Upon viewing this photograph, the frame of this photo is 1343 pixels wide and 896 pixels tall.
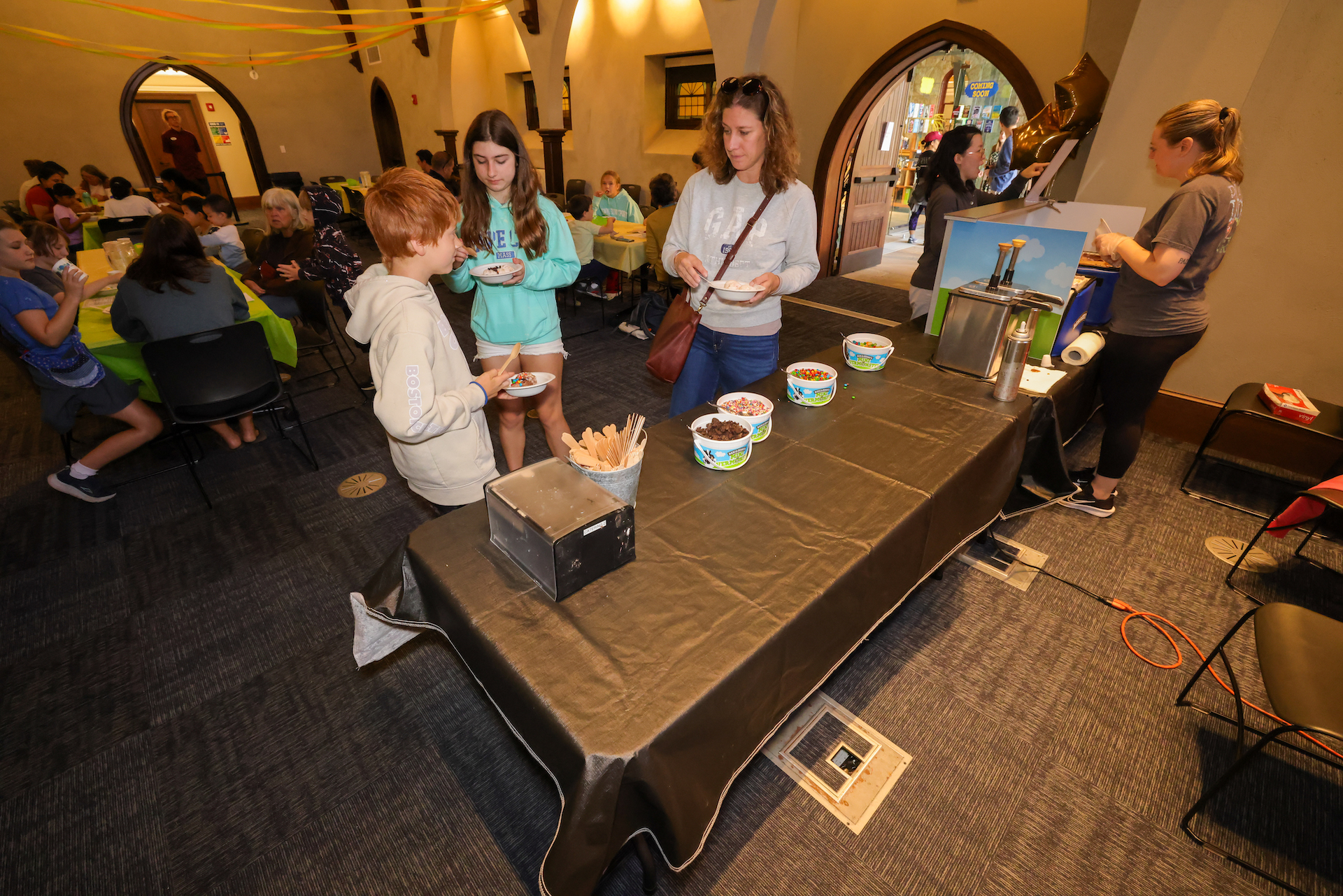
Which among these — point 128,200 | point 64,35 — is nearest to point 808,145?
point 128,200

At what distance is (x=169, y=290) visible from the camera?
254 cm

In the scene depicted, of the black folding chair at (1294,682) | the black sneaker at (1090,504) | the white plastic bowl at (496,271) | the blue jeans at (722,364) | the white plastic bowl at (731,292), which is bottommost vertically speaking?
the black sneaker at (1090,504)

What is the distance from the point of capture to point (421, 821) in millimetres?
1467

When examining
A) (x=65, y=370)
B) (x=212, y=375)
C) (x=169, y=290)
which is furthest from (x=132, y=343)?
(x=212, y=375)

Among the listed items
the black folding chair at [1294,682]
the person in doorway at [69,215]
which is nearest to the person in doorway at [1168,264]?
the black folding chair at [1294,682]

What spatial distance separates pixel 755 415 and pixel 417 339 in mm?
876

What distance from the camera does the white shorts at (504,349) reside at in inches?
79.5

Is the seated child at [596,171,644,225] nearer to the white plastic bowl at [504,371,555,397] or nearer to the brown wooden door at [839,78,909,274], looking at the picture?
the brown wooden door at [839,78,909,274]

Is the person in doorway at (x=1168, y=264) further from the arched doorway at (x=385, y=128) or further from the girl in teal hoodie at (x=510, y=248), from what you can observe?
the arched doorway at (x=385, y=128)

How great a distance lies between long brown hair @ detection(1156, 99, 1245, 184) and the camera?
179 centimetres

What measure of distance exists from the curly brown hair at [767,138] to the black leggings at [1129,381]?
5.01ft


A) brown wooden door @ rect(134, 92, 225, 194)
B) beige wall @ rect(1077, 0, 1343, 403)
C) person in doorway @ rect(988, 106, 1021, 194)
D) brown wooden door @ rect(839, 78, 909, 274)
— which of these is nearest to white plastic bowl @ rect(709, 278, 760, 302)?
beige wall @ rect(1077, 0, 1343, 403)

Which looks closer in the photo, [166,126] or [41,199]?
[41,199]

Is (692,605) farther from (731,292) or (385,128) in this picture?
(385,128)
